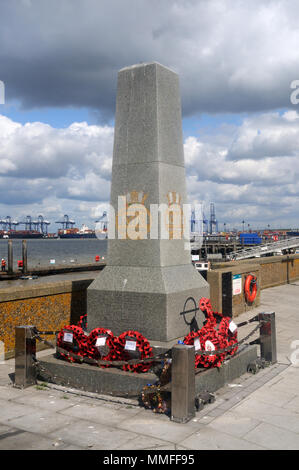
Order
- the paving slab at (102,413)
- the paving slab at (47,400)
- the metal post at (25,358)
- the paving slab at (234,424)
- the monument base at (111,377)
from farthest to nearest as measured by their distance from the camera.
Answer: the metal post at (25,358)
the monument base at (111,377)
the paving slab at (47,400)
the paving slab at (102,413)
the paving slab at (234,424)

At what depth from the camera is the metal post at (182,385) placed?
6141mm

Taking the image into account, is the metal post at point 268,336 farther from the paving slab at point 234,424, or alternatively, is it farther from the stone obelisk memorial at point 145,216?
the paving slab at point 234,424

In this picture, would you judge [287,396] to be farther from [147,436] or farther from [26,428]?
[26,428]

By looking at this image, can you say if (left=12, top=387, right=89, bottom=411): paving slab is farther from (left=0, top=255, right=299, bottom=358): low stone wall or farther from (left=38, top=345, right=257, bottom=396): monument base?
(left=0, top=255, right=299, bottom=358): low stone wall

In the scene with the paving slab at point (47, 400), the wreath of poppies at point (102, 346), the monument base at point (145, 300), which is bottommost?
the paving slab at point (47, 400)

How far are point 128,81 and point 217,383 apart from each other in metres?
5.92

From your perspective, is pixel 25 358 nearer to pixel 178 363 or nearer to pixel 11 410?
pixel 11 410

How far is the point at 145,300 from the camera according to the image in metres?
8.21

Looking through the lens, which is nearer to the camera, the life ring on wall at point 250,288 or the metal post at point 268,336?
the metal post at point 268,336

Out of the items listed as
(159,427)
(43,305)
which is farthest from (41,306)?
(159,427)

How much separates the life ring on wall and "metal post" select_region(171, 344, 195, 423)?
364 inches

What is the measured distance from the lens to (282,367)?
8.84m

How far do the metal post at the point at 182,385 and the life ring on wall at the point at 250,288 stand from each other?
926 cm

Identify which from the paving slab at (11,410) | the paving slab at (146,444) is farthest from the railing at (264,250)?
the paving slab at (146,444)
